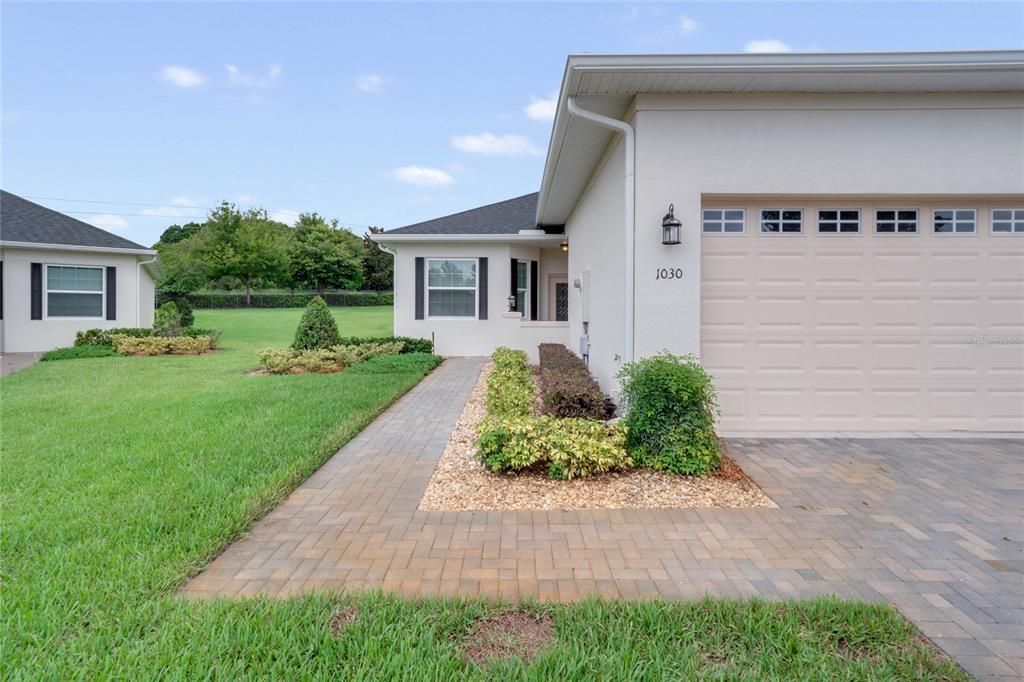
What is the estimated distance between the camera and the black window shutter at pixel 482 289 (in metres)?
14.2

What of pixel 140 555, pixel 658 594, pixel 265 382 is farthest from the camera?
pixel 265 382

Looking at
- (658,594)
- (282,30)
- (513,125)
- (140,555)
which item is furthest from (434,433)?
(513,125)

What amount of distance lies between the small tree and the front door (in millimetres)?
6029

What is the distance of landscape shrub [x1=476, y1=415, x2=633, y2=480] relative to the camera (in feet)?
15.1

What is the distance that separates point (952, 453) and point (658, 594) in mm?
4287

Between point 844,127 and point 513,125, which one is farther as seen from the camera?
point 513,125

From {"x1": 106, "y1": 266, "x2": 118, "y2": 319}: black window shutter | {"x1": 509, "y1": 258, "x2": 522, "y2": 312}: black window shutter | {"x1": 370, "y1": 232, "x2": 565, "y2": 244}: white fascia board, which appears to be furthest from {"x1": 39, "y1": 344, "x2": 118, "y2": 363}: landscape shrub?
{"x1": 509, "y1": 258, "x2": 522, "y2": 312}: black window shutter

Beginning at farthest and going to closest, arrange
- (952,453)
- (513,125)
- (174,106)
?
(513,125) < (174,106) < (952,453)

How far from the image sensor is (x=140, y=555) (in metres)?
3.14

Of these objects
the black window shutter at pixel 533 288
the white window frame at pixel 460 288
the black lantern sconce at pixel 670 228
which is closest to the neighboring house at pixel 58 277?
the white window frame at pixel 460 288

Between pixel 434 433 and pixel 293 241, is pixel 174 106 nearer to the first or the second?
pixel 434 433

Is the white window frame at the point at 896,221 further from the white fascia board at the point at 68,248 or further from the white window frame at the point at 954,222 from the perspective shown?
the white fascia board at the point at 68,248

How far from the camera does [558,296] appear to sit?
15734 mm

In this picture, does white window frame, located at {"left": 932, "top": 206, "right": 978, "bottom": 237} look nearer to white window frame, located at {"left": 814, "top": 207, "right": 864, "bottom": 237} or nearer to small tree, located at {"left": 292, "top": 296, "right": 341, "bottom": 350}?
white window frame, located at {"left": 814, "top": 207, "right": 864, "bottom": 237}
